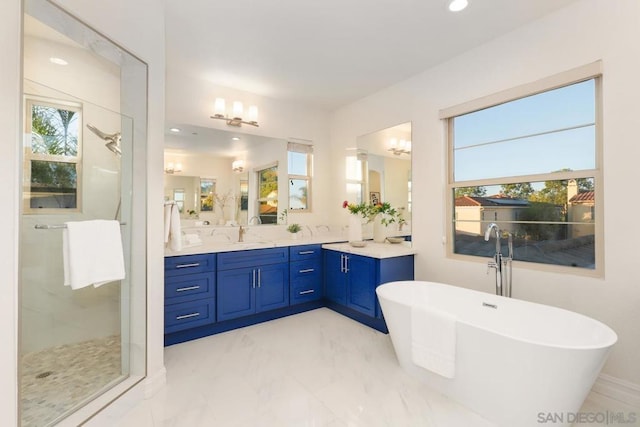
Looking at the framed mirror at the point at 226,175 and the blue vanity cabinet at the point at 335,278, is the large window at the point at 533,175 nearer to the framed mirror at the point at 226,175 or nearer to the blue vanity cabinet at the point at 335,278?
the blue vanity cabinet at the point at 335,278

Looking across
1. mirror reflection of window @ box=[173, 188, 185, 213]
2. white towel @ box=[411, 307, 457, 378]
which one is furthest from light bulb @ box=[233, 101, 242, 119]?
white towel @ box=[411, 307, 457, 378]

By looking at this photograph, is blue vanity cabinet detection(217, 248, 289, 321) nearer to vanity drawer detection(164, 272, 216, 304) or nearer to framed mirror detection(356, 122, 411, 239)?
vanity drawer detection(164, 272, 216, 304)

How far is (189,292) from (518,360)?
2.60 m

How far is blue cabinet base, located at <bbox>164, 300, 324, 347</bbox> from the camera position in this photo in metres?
2.69

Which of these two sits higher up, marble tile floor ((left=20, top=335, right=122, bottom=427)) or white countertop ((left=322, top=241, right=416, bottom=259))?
white countertop ((left=322, top=241, right=416, bottom=259))

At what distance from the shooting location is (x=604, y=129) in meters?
1.94

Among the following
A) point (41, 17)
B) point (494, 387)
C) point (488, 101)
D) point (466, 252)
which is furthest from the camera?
point (466, 252)

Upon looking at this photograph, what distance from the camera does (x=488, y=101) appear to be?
8.26 feet

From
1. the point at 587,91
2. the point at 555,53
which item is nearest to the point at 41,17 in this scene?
the point at 555,53

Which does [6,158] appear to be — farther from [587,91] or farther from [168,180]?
[587,91]

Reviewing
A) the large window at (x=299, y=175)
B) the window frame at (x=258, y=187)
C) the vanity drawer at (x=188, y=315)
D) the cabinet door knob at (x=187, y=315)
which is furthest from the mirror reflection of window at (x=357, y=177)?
the cabinet door knob at (x=187, y=315)

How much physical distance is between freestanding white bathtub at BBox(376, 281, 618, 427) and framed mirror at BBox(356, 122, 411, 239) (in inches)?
55.6

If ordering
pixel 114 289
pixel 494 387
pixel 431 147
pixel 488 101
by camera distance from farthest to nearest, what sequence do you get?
pixel 431 147
pixel 488 101
pixel 114 289
pixel 494 387

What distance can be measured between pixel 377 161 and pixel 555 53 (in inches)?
76.3
